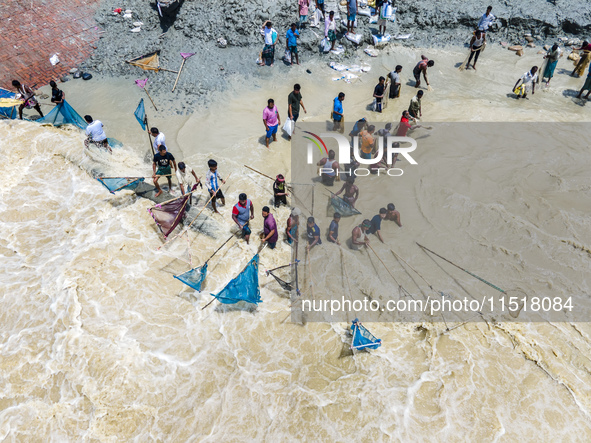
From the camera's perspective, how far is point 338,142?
1102cm

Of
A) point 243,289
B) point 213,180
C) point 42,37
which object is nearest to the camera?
point 243,289

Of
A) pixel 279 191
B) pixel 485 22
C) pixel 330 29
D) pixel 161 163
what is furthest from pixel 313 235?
pixel 485 22

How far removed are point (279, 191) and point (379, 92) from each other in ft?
17.5

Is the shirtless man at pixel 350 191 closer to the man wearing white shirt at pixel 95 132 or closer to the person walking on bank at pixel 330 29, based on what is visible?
the man wearing white shirt at pixel 95 132

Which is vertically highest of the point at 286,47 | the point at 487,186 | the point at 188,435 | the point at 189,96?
the point at 286,47

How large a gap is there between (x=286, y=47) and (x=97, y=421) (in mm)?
12960

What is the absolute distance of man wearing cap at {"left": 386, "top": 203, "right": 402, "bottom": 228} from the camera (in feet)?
28.8

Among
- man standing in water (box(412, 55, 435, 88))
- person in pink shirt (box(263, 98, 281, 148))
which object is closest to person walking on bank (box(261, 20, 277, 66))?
person in pink shirt (box(263, 98, 281, 148))

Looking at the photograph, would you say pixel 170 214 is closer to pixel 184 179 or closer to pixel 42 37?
pixel 184 179

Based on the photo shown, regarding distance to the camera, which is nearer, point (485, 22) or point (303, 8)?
point (303, 8)

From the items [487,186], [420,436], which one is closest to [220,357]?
[420,436]

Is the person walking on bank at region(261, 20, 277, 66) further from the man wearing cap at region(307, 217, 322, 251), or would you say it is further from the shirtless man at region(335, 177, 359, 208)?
the man wearing cap at region(307, 217, 322, 251)

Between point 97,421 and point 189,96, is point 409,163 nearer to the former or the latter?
point 189,96

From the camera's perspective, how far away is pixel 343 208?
29.7 feet
